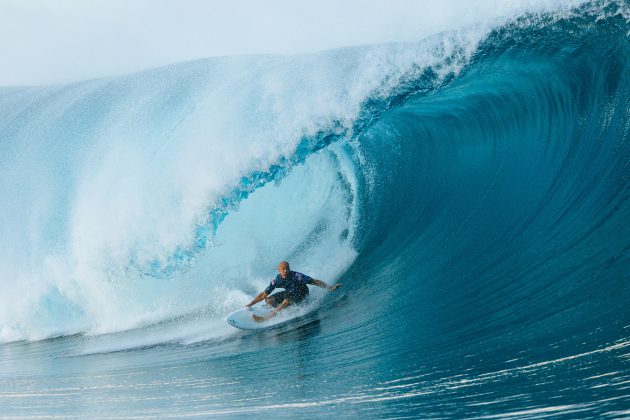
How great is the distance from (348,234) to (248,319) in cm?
293

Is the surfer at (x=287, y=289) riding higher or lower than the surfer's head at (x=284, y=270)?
lower

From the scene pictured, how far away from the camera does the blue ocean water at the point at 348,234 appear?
15.4 ft

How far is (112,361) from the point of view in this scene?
24.2 feet

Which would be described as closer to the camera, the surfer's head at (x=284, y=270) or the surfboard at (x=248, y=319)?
the surfboard at (x=248, y=319)

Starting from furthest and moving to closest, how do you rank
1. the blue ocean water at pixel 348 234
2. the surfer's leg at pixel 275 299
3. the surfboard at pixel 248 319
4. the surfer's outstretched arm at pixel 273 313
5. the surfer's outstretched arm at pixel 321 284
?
the surfer's outstretched arm at pixel 321 284 < the surfer's leg at pixel 275 299 < the surfer's outstretched arm at pixel 273 313 < the surfboard at pixel 248 319 < the blue ocean water at pixel 348 234

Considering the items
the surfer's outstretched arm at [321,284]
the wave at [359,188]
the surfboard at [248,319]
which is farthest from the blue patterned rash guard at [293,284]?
the wave at [359,188]

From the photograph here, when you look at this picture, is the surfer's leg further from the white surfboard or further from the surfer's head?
the surfer's head

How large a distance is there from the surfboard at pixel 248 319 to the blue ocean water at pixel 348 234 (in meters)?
0.19

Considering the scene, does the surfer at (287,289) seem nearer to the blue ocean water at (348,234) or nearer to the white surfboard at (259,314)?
the white surfboard at (259,314)

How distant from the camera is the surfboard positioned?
24.5 ft

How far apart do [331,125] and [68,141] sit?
6634 mm

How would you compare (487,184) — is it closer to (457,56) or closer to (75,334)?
(457,56)

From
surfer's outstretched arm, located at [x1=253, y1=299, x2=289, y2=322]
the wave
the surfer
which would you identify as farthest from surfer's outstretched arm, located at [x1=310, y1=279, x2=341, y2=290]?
surfer's outstretched arm, located at [x1=253, y1=299, x2=289, y2=322]

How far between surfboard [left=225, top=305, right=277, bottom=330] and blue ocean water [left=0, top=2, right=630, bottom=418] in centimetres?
19
